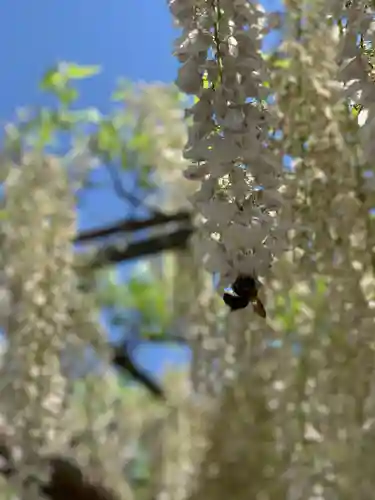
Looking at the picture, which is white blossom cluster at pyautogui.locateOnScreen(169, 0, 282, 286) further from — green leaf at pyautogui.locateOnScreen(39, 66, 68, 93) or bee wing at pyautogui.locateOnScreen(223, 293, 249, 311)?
green leaf at pyautogui.locateOnScreen(39, 66, 68, 93)

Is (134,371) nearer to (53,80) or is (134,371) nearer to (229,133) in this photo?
(53,80)

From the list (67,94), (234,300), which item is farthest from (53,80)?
(234,300)

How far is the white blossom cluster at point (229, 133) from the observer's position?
23.1 inches

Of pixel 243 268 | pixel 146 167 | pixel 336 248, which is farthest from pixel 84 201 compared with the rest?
pixel 243 268

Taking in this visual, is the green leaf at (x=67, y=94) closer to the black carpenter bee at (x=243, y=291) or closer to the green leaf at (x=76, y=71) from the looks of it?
the green leaf at (x=76, y=71)

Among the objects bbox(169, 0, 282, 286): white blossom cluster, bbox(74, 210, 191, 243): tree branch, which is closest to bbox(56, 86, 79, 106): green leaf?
bbox(74, 210, 191, 243): tree branch

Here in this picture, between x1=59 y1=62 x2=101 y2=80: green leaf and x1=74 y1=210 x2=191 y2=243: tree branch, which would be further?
x1=74 y1=210 x2=191 y2=243: tree branch

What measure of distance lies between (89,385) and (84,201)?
47cm

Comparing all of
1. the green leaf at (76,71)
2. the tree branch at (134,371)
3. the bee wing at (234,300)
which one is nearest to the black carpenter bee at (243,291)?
the bee wing at (234,300)

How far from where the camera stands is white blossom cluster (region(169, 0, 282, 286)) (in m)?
0.59

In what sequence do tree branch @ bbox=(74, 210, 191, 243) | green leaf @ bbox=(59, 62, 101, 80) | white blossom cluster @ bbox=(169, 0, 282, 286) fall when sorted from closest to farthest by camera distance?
1. white blossom cluster @ bbox=(169, 0, 282, 286)
2. green leaf @ bbox=(59, 62, 101, 80)
3. tree branch @ bbox=(74, 210, 191, 243)

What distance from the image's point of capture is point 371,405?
1.07m

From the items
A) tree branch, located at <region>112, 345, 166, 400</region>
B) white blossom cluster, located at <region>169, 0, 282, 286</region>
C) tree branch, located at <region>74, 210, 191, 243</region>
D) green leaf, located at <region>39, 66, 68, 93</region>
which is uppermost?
green leaf, located at <region>39, 66, 68, 93</region>

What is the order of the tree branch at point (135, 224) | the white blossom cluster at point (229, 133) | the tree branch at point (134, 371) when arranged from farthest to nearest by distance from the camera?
the tree branch at point (134, 371) → the tree branch at point (135, 224) → the white blossom cluster at point (229, 133)
